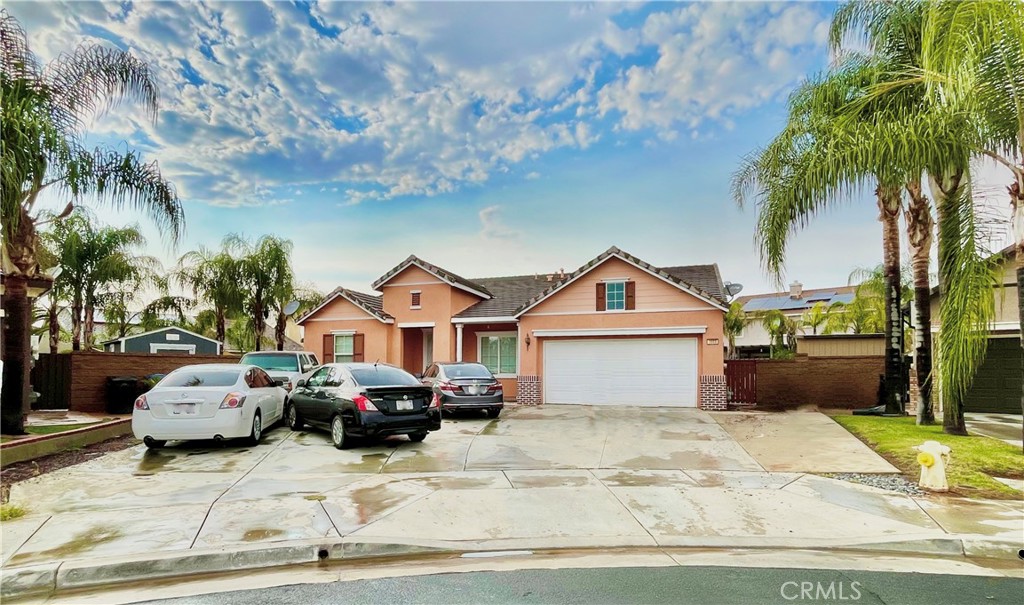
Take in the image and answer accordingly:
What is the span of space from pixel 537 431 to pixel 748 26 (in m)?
10.4

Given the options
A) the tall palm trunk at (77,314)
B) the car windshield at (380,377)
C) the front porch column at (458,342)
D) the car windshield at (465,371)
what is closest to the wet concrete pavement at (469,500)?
the car windshield at (380,377)

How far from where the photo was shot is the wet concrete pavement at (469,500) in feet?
18.6

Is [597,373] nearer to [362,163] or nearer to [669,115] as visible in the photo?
[669,115]

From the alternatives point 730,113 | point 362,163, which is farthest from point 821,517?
point 362,163

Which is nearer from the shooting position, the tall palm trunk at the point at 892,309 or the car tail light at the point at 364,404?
the car tail light at the point at 364,404

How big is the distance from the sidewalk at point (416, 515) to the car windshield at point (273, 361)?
21.0ft

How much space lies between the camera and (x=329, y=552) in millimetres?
5262

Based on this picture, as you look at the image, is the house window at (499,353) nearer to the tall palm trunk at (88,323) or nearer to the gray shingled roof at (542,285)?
the gray shingled roof at (542,285)

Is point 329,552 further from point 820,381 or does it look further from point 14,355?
point 820,381

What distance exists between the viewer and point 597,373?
60.8ft

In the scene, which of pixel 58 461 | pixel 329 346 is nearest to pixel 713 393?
pixel 329 346

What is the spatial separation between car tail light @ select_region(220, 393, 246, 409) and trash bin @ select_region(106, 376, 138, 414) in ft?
25.6

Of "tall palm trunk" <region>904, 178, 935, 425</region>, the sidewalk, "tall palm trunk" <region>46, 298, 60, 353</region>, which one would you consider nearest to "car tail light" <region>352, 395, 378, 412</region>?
the sidewalk

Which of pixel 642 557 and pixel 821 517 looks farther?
pixel 821 517
